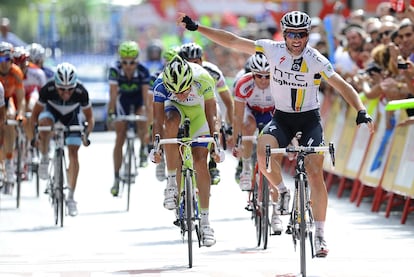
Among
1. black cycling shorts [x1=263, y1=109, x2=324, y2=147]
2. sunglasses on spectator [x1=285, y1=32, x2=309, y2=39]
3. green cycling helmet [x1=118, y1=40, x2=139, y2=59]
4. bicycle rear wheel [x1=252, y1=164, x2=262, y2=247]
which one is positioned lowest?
bicycle rear wheel [x1=252, y1=164, x2=262, y2=247]

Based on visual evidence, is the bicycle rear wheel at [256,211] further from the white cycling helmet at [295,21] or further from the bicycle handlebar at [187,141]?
the white cycling helmet at [295,21]

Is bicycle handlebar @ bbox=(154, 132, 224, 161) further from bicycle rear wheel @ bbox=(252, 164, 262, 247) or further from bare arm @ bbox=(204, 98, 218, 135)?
bicycle rear wheel @ bbox=(252, 164, 262, 247)

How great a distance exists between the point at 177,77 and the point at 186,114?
0.98 m

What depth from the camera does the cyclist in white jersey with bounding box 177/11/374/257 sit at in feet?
40.8

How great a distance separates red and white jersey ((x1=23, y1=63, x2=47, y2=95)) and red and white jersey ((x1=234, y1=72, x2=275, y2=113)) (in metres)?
6.20

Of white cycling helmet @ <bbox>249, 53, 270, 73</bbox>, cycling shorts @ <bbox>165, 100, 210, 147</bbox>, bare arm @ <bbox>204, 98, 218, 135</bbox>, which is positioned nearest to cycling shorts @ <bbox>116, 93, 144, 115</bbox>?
white cycling helmet @ <bbox>249, 53, 270, 73</bbox>

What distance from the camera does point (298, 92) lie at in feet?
41.5

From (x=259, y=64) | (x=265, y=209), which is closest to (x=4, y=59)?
(x=259, y=64)

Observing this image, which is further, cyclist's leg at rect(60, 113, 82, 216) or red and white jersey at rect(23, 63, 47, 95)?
red and white jersey at rect(23, 63, 47, 95)

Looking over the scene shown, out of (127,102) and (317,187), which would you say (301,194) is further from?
(127,102)

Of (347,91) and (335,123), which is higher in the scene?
(347,91)

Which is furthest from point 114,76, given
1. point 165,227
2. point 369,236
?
point 369,236

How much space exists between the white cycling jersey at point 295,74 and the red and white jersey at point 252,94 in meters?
2.80

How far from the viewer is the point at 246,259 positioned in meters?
13.4
